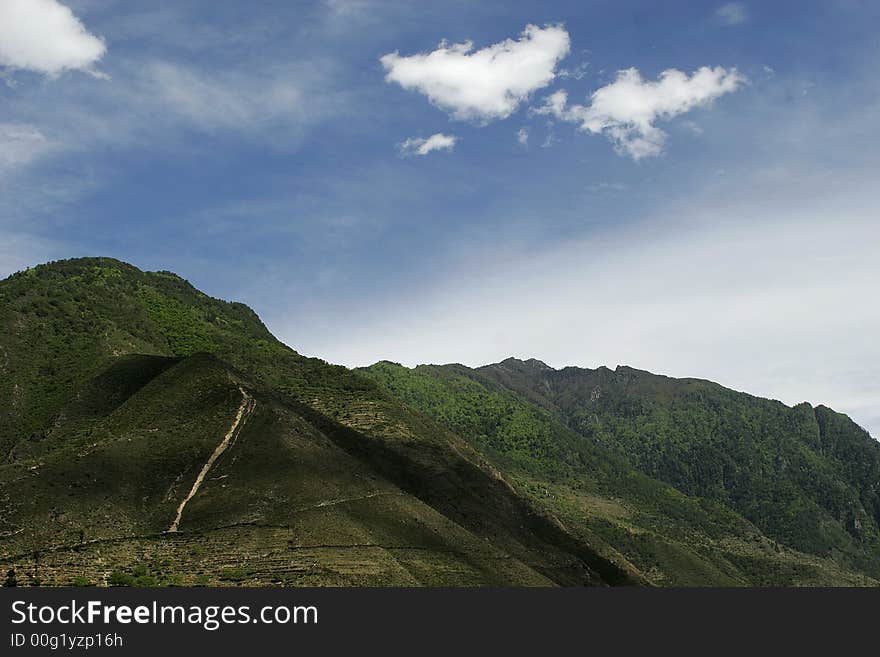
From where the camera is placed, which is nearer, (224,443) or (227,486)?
(227,486)

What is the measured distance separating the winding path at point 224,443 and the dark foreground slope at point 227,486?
0.21m

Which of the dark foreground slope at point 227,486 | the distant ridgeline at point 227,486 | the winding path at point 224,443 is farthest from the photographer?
the winding path at point 224,443

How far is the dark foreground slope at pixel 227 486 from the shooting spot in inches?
2985

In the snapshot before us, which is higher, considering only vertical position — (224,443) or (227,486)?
(224,443)

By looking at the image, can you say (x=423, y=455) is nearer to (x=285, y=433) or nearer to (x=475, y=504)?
(x=475, y=504)

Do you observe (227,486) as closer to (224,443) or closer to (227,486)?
(227,486)

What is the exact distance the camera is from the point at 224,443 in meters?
96.6

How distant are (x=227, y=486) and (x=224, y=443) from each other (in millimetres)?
8940

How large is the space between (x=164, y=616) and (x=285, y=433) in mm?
52598

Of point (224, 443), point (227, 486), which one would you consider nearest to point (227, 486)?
point (227, 486)

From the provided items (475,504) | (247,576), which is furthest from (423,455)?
(247,576)

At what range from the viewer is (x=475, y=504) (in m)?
111

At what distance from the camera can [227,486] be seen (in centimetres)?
8881

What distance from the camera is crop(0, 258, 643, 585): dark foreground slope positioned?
7581cm
